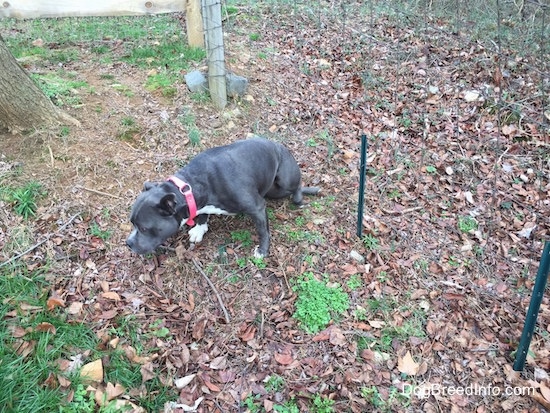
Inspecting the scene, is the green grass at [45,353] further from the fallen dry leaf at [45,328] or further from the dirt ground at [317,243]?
the dirt ground at [317,243]

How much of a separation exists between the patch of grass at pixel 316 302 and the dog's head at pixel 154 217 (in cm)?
123

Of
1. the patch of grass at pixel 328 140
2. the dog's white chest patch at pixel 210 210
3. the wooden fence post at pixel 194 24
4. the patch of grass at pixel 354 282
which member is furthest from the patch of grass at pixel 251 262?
the wooden fence post at pixel 194 24

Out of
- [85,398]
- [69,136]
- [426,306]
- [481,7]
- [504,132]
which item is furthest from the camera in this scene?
[481,7]

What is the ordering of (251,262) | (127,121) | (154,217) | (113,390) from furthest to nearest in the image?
(127,121) < (251,262) < (154,217) < (113,390)

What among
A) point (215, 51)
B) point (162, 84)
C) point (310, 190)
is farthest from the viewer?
point (162, 84)

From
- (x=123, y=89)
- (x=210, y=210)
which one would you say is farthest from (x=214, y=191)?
(x=123, y=89)

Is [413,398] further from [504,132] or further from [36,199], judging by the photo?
[504,132]

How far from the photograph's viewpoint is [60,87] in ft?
16.9

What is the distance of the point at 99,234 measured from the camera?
4.00 metres

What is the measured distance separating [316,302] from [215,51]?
331cm

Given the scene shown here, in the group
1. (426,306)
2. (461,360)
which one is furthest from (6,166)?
(461,360)

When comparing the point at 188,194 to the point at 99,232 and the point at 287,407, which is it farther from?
the point at 287,407

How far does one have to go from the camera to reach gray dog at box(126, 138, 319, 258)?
3.54m

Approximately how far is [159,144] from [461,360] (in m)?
3.71
